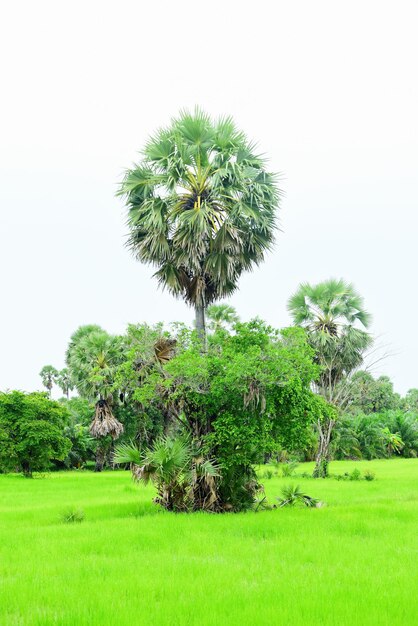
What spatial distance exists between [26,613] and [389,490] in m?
17.5

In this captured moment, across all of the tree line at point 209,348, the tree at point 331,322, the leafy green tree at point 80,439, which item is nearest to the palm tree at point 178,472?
the tree line at point 209,348

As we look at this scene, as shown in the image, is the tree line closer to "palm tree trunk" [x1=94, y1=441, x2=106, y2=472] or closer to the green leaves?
the green leaves

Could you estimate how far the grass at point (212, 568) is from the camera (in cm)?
703

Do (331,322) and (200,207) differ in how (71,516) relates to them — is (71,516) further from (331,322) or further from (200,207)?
(331,322)

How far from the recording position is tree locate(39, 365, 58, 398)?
86125mm

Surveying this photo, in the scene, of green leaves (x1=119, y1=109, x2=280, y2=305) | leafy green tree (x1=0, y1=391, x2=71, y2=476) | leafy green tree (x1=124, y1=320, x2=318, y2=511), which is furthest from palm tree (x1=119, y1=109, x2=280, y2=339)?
leafy green tree (x1=0, y1=391, x2=71, y2=476)

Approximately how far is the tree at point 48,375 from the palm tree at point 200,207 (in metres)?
69.4

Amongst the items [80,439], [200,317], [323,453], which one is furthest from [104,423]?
[200,317]

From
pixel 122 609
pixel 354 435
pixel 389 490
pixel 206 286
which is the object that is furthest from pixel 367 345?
pixel 122 609

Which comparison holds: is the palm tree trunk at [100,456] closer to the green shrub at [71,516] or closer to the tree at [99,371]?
the tree at [99,371]

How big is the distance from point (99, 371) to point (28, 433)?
6.64 m

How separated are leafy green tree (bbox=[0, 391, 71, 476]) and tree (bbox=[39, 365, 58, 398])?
168ft

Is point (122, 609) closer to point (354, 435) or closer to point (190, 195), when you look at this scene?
point (190, 195)

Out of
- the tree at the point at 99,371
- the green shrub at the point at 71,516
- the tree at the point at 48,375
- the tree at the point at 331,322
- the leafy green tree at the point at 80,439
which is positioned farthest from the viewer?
the tree at the point at 48,375
